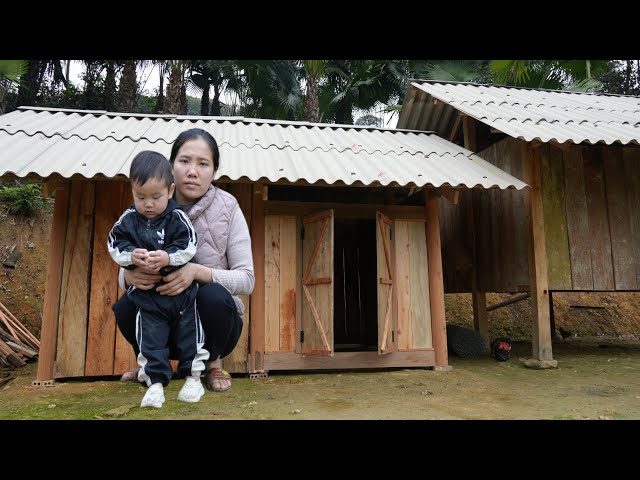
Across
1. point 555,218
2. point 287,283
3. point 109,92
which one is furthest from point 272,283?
point 109,92

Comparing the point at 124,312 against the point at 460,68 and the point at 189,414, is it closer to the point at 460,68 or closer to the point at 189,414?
the point at 189,414

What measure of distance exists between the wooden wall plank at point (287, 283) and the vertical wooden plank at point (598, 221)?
12.7 feet

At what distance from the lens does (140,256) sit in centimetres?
238

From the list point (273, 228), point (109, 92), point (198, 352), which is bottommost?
point (198, 352)

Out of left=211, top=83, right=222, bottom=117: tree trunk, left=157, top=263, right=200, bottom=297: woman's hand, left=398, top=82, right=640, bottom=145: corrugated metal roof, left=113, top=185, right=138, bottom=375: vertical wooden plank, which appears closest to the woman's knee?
left=157, top=263, right=200, bottom=297: woman's hand

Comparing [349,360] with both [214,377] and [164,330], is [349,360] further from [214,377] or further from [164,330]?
[164,330]

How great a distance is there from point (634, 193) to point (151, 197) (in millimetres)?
6403

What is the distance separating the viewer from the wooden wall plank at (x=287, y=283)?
548cm

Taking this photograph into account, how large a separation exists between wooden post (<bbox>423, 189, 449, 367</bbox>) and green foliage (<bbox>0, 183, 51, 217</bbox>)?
9.35 metres

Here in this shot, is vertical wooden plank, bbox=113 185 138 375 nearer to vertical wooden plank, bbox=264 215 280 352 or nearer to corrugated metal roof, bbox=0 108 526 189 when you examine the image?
vertical wooden plank, bbox=264 215 280 352

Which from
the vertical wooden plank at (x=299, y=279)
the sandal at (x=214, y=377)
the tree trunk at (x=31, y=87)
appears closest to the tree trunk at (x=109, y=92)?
the tree trunk at (x=31, y=87)

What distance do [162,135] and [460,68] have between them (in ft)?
33.2

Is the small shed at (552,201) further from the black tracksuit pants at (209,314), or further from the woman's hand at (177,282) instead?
the woman's hand at (177,282)

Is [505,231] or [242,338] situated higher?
[505,231]
